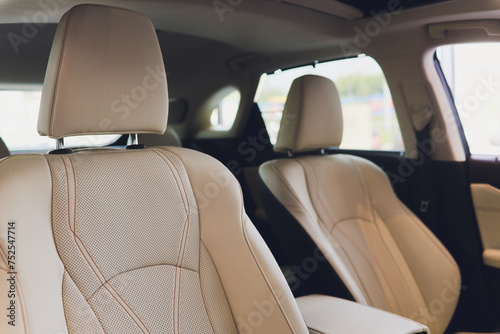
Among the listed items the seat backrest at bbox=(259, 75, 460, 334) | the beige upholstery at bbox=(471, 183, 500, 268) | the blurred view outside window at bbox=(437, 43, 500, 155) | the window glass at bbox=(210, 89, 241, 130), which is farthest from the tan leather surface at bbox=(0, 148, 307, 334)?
the window glass at bbox=(210, 89, 241, 130)

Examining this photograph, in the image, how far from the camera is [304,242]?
6.43ft

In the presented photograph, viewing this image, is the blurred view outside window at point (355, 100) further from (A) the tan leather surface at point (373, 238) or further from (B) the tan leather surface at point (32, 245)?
(B) the tan leather surface at point (32, 245)

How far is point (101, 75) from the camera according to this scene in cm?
135

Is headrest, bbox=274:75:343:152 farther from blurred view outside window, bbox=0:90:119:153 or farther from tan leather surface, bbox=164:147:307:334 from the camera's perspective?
blurred view outside window, bbox=0:90:119:153

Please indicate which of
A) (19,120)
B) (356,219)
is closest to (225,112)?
(19,120)

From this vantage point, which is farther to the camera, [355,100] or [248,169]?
[355,100]

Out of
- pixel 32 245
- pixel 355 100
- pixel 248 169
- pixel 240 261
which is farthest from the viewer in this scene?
pixel 355 100

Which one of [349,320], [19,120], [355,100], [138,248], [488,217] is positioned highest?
[355,100]

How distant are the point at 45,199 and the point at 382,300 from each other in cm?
148

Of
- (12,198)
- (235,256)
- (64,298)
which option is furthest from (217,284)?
(12,198)

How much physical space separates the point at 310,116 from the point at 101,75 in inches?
43.0

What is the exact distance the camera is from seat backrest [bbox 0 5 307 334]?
1.15 metres

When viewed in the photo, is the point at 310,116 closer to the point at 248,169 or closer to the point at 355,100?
the point at 248,169

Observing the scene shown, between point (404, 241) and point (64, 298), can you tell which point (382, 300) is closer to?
point (404, 241)
